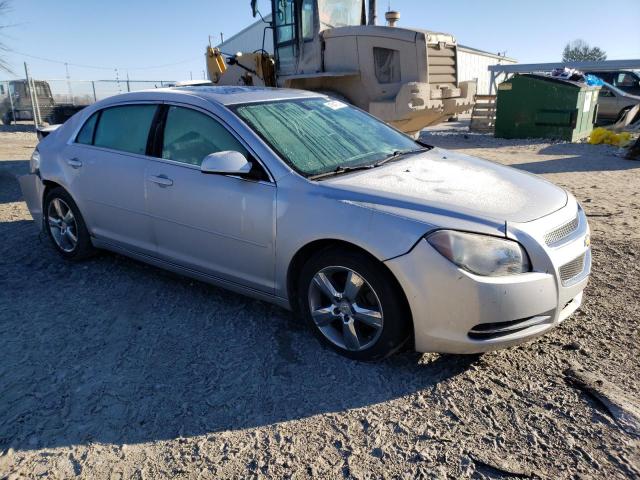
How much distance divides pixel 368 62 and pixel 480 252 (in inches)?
261

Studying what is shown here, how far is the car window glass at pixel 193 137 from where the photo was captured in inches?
134

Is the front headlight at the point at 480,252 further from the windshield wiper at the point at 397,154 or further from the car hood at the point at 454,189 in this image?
the windshield wiper at the point at 397,154

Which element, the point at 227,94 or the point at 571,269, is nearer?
the point at 571,269

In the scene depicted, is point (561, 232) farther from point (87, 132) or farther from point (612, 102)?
point (612, 102)

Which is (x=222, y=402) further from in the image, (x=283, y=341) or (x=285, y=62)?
(x=285, y=62)

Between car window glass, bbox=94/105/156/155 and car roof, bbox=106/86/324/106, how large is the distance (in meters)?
0.11

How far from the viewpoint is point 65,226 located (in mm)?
4617

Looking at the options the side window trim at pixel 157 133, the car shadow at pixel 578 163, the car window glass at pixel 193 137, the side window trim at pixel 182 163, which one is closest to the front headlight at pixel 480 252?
the side window trim at pixel 182 163

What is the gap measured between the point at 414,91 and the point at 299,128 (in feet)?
16.6

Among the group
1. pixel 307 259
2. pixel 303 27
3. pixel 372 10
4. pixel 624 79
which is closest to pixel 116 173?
pixel 307 259

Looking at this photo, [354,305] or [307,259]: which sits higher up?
[307,259]

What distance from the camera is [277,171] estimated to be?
3.12 m

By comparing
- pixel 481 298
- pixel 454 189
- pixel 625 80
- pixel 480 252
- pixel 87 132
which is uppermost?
pixel 625 80

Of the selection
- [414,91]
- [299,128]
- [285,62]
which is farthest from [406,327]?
[285,62]
